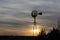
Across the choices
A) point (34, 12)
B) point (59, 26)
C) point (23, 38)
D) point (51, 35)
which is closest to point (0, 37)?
point (23, 38)

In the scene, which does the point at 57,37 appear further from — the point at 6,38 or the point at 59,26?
the point at 6,38

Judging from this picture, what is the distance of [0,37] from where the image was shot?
62688 millimetres

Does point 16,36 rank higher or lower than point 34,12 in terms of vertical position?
lower

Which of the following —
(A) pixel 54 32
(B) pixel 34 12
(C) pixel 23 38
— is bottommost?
(C) pixel 23 38

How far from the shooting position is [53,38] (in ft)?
150

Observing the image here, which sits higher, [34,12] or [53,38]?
[34,12]

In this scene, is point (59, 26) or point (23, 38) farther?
point (23, 38)

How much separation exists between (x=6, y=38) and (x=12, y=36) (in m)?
2.84

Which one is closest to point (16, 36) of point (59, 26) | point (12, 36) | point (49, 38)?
point (12, 36)

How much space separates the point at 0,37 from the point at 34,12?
2974cm

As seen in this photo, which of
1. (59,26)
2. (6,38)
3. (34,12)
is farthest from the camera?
(6,38)

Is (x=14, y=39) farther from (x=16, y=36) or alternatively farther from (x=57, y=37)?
(x=57, y=37)

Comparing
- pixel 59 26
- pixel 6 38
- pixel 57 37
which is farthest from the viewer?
pixel 6 38

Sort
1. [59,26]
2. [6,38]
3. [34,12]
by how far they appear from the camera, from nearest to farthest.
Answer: [34,12], [59,26], [6,38]
